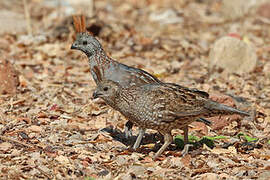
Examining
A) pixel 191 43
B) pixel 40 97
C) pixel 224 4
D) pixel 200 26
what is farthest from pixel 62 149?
pixel 224 4

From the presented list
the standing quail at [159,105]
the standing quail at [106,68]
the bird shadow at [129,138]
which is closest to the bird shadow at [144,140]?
the bird shadow at [129,138]

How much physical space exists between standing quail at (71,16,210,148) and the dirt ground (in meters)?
0.78

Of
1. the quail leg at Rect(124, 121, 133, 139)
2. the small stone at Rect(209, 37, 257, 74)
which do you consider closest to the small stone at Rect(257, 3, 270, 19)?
the small stone at Rect(209, 37, 257, 74)

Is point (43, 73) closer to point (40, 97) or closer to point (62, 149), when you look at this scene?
point (40, 97)

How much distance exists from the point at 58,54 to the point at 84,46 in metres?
3.70

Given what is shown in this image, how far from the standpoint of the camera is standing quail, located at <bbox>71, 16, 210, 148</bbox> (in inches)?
321

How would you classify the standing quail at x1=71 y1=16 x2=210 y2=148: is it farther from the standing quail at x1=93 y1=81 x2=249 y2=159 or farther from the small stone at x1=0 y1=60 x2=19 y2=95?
the small stone at x1=0 y1=60 x2=19 y2=95

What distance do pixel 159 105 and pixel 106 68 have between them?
206cm

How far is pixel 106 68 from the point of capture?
347 inches

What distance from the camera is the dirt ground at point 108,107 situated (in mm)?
6852

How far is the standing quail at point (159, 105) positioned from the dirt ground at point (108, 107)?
532mm

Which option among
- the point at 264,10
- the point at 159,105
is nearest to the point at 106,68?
the point at 159,105

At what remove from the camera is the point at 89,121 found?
8.77 m

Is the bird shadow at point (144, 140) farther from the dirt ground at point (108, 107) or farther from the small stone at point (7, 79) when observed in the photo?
the small stone at point (7, 79)
